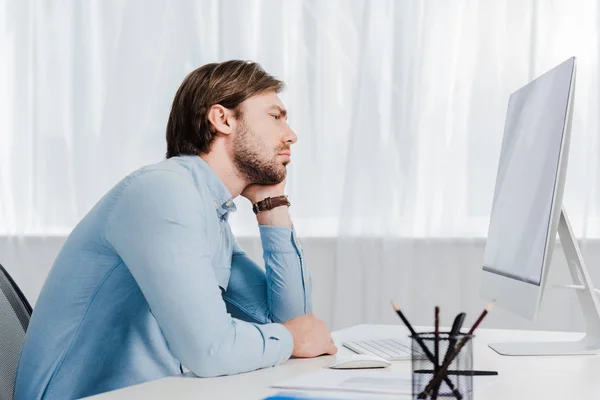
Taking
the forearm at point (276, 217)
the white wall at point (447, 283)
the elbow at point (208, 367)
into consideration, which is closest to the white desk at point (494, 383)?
the elbow at point (208, 367)

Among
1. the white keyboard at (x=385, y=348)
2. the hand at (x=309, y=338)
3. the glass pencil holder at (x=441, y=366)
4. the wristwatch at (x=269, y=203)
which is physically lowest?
the white keyboard at (x=385, y=348)

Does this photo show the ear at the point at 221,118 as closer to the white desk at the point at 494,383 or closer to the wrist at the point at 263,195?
the wrist at the point at 263,195

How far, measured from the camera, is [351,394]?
37.8 inches

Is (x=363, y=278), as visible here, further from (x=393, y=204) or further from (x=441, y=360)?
(x=441, y=360)

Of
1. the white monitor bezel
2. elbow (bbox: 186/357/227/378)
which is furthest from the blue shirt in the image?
the white monitor bezel

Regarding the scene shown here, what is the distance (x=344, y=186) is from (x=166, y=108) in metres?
0.80

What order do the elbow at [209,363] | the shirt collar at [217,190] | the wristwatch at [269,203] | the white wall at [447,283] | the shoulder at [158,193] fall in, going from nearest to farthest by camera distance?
1. the elbow at [209,363]
2. the shoulder at [158,193]
3. the shirt collar at [217,190]
4. the wristwatch at [269,203]
5. the white wall at [447,283]

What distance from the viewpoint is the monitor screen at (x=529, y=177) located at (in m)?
1.19

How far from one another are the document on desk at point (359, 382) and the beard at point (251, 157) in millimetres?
555

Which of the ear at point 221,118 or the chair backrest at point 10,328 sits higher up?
the ear at point 221,118

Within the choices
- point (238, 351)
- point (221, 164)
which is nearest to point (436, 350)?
point (238, 351)

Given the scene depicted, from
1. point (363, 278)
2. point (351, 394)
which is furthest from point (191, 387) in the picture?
point (363, 278)

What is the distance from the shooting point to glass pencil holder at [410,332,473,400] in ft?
2.51

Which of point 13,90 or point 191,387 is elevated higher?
point 13,90
